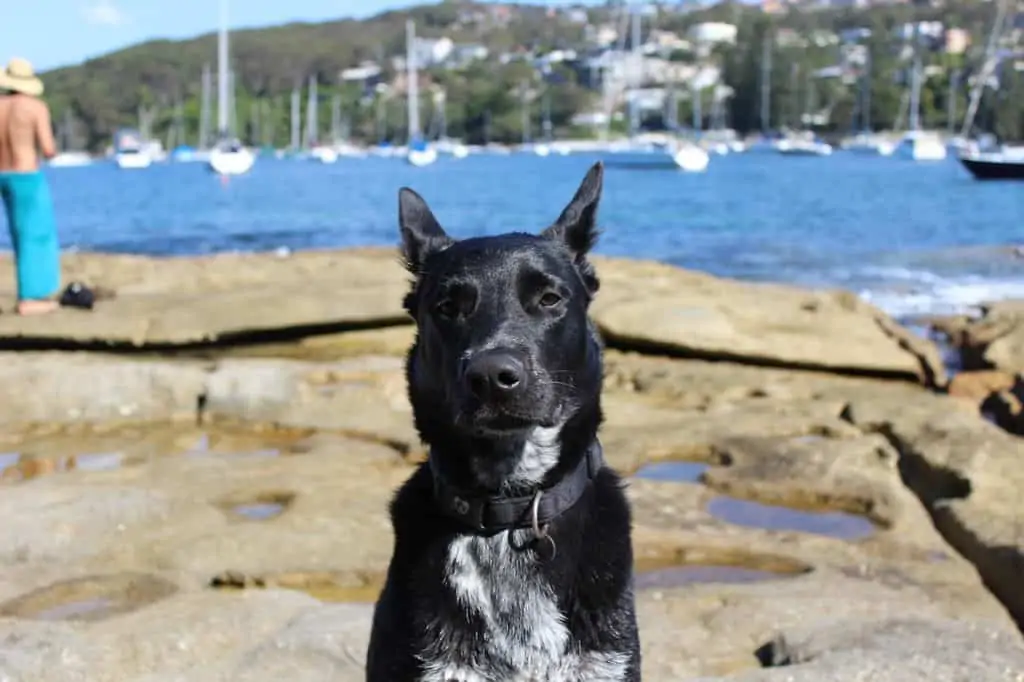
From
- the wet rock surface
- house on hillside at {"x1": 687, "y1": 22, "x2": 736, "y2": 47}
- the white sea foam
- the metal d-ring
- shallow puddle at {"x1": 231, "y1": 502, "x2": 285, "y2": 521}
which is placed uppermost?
house on hillside at {"x1": 687, "y1": 22, "x2": 736, "y2": 47}

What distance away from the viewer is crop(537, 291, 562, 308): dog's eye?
146 inches

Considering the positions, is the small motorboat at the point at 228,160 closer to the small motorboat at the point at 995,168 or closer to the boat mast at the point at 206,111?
the small motorboat at the point at 995,168

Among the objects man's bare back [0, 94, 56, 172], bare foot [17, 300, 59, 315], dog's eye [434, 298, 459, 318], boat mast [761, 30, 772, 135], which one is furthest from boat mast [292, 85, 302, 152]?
dog's eye [434, 298, 459, 318]

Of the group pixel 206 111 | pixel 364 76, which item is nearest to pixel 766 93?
pixel 364 76

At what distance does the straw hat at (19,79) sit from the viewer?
37.8 ft

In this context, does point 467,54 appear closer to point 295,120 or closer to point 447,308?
point 295,120

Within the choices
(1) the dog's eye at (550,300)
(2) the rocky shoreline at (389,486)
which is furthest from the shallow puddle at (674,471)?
(1) the dog's eye at (550,300)

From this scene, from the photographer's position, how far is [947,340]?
1622 cm

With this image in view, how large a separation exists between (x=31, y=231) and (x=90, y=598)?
7001 millimetres

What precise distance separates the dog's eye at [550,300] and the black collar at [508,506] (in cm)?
52

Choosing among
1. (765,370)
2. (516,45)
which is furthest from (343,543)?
(516,45)

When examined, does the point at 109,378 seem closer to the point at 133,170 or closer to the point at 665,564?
the point at 665,564

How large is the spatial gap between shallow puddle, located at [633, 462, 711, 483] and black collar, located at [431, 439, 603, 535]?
4509 millimetres

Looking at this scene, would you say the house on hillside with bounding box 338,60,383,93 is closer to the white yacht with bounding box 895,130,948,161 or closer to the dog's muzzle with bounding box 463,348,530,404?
the white yacht with bounding box 895,130,948,161
